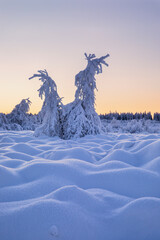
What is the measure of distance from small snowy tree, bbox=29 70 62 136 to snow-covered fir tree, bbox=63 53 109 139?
354 millimetres

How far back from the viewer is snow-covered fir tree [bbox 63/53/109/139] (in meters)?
5.58

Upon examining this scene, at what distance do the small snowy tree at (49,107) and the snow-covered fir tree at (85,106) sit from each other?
0.35 meters

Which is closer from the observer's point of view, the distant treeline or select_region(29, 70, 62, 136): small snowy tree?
select_region(29, 70, 62, 136): small snowy tree

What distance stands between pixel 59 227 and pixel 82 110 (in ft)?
16.2

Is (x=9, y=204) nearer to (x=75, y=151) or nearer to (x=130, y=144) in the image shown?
(x=75, y=151)

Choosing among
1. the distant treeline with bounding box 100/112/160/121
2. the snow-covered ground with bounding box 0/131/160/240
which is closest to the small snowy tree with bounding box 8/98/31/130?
the snow-covered ground with bounding box 0/131/160/240

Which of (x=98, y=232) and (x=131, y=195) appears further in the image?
(x=131, y=195)

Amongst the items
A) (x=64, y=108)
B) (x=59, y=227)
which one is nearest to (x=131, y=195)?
(x=59, y=227)

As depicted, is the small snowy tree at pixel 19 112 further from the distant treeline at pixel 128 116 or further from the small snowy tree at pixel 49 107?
the distant treeline at pixel 128 116

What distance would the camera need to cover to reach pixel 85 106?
604 cm

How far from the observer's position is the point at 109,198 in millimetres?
1331

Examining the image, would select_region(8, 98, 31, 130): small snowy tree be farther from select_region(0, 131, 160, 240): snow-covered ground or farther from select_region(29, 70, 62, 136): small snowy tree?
select_region(0, 131, 160, 240): snow-covered ground

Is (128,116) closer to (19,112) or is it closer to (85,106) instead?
(19,112)

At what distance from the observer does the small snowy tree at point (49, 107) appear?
555cm
